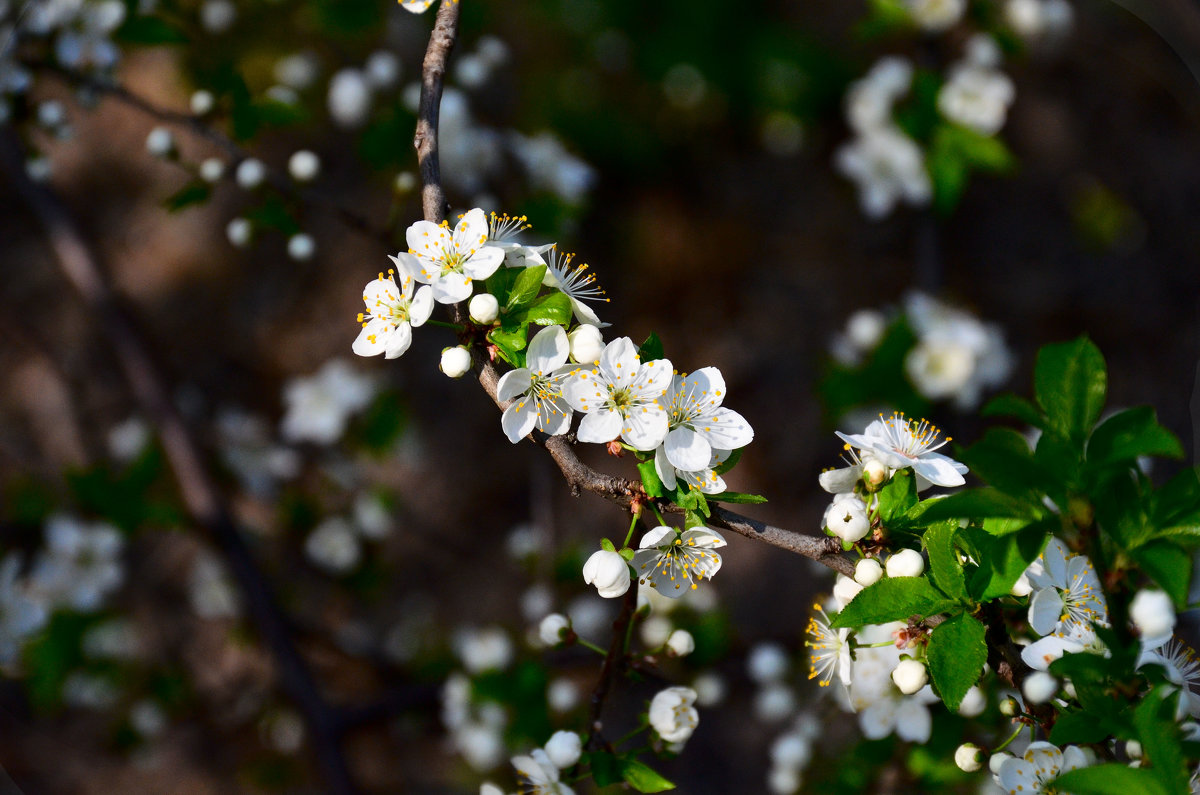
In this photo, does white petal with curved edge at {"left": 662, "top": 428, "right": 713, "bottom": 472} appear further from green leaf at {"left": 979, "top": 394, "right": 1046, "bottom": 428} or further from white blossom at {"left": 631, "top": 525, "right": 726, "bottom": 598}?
green leaf at {"left": 979, "top": 394, "right": 1046, "bottom": 428}

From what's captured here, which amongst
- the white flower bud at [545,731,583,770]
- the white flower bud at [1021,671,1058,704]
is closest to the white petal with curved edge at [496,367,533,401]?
the white flower bud at [545,731,583,770]

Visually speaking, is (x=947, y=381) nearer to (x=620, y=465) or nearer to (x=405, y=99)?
(x=620, y=465)

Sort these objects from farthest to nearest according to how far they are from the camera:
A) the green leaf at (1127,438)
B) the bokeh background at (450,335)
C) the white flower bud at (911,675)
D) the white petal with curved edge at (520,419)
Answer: the bokeh background at (450,335), the white flower bud at (911,675), the white petal with curved edge at (520,419), the green leaf at (1127,438)

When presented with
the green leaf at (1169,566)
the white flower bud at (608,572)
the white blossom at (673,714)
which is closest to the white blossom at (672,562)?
the white flower bud at (608,572)

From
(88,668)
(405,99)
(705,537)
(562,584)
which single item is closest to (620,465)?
(562,584)

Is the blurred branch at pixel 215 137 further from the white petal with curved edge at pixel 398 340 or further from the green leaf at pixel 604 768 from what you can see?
the green leaf at pixel 604 768

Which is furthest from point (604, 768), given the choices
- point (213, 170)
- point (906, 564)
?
point (213, 170)
